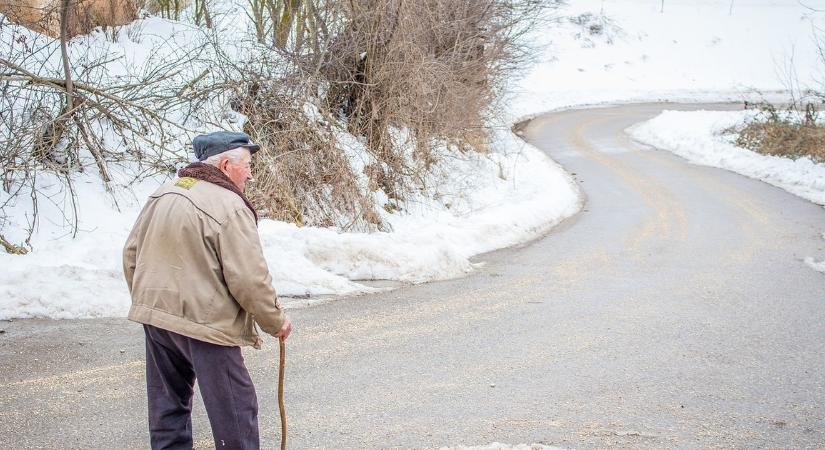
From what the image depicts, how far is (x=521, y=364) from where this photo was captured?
242 inches

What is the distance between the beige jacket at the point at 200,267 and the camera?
340 centimetres

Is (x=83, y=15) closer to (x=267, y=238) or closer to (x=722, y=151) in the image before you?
(x=267, y=238)

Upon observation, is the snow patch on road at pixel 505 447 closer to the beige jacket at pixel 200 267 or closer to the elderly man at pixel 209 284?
the elderly man at pixel 209 284

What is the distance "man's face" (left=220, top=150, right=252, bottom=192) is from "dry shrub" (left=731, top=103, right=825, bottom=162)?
19382 mm

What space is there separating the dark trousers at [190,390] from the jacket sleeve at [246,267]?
0.83ft

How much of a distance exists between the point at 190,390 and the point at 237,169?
1163mm

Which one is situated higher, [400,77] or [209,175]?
[400,77]

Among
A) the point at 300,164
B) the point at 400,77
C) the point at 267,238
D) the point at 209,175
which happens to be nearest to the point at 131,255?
the point at 209,175

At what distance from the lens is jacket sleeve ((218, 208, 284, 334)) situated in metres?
3.40

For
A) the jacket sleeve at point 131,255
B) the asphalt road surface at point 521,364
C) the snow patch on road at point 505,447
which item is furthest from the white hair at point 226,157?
the snow patch on road at point 505,447

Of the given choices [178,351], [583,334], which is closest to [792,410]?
[583,334]

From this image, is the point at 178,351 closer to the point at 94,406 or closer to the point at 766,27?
the point at 94,406

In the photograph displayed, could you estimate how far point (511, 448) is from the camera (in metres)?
4.46

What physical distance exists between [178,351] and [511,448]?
6.82 ft
